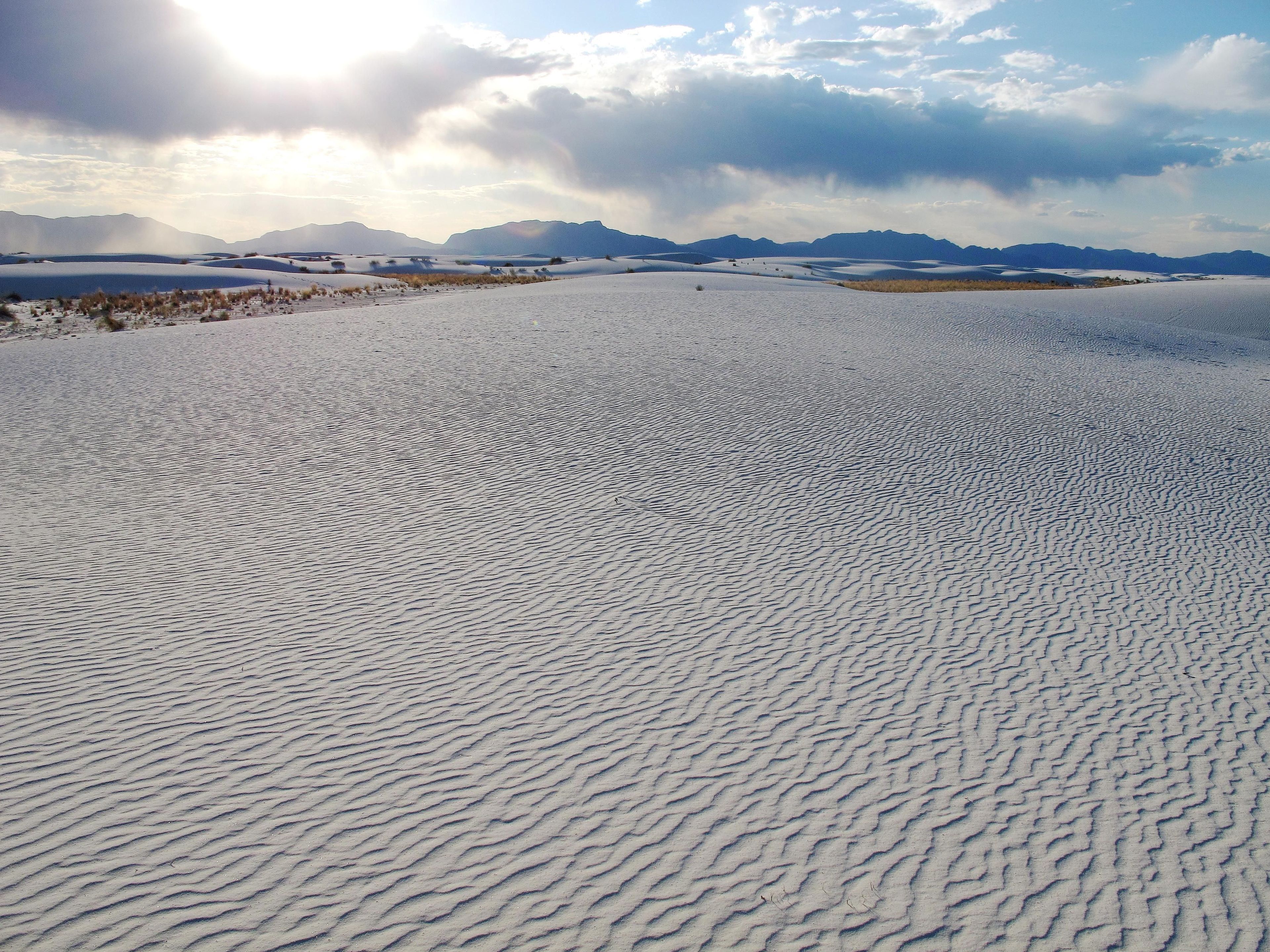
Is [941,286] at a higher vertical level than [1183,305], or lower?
higher

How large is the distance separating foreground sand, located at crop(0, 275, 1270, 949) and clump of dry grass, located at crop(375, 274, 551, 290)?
26503mm

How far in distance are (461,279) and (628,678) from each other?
38.8 metres

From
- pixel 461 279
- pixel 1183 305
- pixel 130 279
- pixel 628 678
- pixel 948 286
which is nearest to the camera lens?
pixel 628 678

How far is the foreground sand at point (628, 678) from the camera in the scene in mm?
3014

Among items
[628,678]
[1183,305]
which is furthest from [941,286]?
[628,678]

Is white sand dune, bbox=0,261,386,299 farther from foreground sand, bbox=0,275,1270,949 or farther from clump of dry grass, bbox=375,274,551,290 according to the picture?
foreground sand, bbox=0,275,1270,949

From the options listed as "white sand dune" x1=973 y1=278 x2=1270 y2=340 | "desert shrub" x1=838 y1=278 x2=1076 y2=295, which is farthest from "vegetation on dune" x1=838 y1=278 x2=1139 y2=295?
"white sand dune" x1=973 y1=278 x2=1270 y2=340

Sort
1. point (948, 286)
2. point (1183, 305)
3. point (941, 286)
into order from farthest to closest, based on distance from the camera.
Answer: point (941, 286) → point (948, 286) → point (1183, 305)

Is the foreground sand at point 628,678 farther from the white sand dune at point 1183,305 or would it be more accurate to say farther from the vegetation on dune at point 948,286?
the vegetation on dune at point 948,286

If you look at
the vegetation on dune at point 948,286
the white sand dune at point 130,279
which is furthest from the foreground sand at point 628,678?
the vegetation on dune at point 948,286

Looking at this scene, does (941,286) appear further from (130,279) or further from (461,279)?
(130,279)

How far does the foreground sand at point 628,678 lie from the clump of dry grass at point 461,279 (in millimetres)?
26503

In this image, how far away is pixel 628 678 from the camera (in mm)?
4594

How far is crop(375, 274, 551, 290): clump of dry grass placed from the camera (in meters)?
36.6
